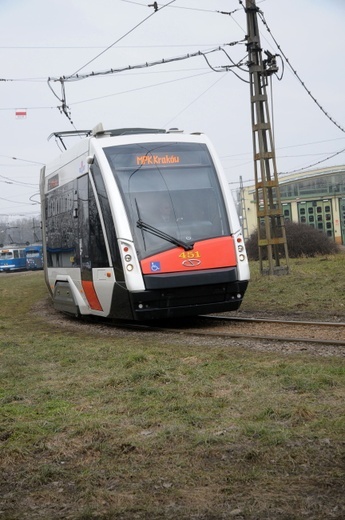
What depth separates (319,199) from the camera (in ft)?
180

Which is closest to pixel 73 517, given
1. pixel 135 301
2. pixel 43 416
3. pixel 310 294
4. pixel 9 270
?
pixel 43 416

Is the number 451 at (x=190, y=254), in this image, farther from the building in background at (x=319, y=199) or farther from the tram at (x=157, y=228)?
the building in background at (x=319, y=199)

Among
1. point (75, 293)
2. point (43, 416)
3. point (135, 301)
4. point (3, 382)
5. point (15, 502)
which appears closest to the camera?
point (15, 502)

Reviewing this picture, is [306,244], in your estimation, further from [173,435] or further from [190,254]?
[173,435]

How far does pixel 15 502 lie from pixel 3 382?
3.74 meters

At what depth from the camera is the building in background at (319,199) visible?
54.1 metres

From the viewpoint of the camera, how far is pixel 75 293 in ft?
48.9

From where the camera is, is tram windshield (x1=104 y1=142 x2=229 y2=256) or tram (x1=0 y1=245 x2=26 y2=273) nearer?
tram windshield (x1=104 y1=142 x2=229 y2=256)

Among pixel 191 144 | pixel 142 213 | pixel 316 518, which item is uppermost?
pixel 191 144

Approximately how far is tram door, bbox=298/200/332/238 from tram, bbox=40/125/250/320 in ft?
137

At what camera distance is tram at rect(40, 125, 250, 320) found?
1218 cm

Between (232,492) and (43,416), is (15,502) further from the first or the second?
→ (43,416)

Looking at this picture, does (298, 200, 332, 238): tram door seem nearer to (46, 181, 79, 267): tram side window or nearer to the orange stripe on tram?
(46, 181, 79, 267): tram side window

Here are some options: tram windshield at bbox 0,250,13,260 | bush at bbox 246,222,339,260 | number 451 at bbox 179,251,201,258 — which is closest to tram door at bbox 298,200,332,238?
bush at bbox 246,222,339,260
